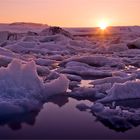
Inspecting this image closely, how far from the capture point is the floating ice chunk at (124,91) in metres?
3.93

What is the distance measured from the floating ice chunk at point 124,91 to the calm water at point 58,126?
46 cm

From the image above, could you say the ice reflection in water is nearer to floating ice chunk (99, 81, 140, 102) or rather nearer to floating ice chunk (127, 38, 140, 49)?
floating ice chunk (99, 81, 140, 102)

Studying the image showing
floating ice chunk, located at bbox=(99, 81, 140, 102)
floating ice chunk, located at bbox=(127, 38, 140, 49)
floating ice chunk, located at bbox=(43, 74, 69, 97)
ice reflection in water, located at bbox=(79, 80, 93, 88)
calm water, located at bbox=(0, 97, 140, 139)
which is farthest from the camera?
floating ice chunk, located at bbox=(127, 38, 140, 49)

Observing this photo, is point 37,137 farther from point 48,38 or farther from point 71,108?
point 48,38

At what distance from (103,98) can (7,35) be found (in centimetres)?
1328

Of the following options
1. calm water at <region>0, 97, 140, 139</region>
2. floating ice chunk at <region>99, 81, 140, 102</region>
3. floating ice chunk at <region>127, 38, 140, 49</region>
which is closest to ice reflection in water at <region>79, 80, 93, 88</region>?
floating ice chunk at <region>99, 81, 140, 102</region>

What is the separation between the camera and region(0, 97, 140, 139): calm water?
2.95 metres

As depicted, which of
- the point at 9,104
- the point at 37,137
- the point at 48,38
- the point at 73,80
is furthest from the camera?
the point at 48,38

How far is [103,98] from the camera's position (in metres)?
3.89

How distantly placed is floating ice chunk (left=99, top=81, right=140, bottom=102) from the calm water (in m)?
0.46

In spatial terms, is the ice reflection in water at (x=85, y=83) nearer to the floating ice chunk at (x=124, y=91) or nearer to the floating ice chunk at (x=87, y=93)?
the floating ice chunk at (x=87, y=93)

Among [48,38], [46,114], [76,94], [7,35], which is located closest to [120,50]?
[48,38]

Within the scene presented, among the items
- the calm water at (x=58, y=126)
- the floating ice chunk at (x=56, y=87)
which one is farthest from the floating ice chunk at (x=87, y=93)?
the calm water at (x=58, y=126)

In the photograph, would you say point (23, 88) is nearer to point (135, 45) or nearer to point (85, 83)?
point (85, 83)
